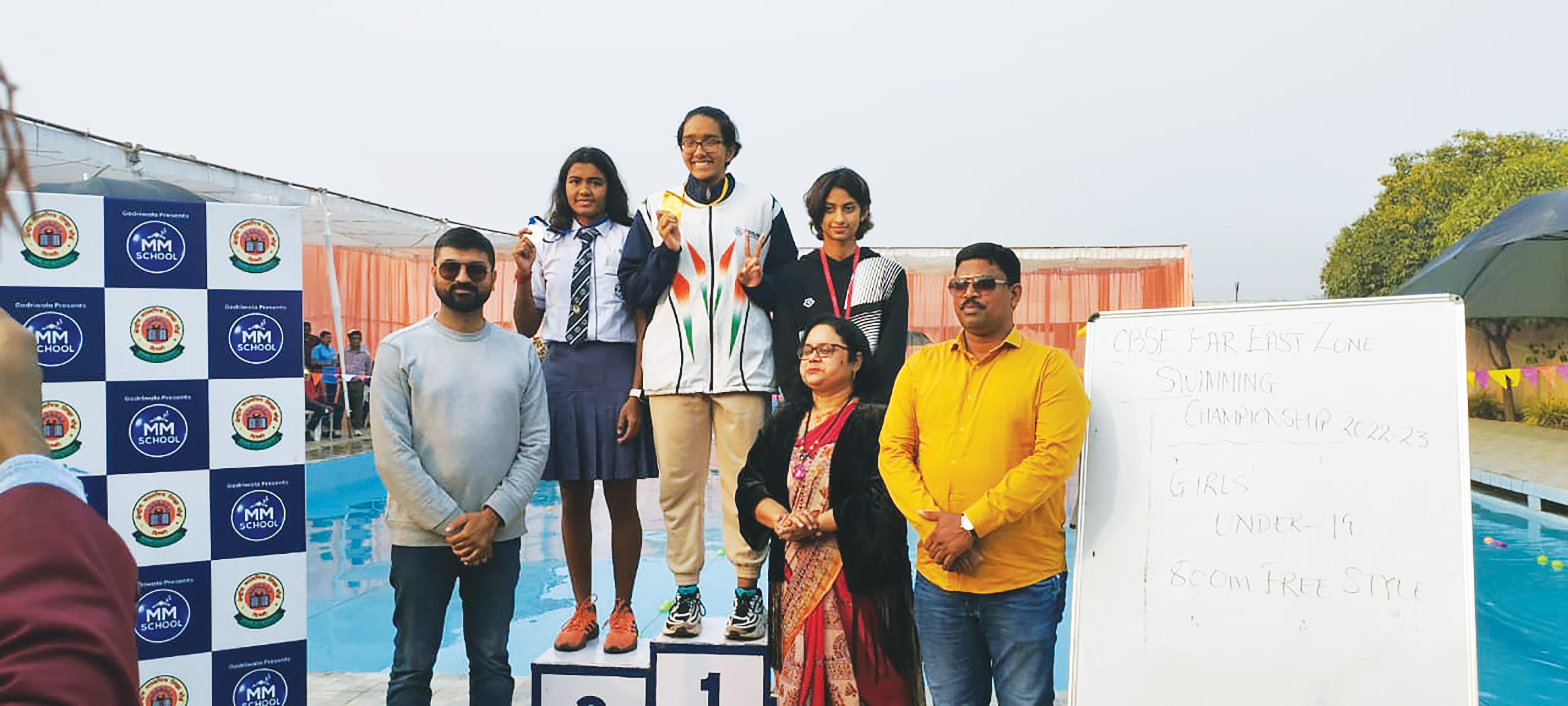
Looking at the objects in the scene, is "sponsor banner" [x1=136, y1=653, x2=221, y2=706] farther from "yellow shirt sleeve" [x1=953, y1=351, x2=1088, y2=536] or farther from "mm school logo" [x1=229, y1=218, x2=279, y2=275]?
"yellow shirt sleeve" [x1=953, y1=351, x2=1088, y2=536]

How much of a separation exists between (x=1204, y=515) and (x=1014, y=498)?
1.39 ft

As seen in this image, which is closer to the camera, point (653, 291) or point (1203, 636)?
point (1203, 636)

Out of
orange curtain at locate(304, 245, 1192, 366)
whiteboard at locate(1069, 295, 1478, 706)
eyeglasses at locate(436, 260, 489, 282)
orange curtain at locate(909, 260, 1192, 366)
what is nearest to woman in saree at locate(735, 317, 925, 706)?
whiteboard at locate(1069, 295, 1478, 706)

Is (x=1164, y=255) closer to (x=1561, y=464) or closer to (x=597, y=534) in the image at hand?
(x=1561, y=464)

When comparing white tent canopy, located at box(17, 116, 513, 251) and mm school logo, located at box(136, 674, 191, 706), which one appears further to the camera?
white tent canopy, located at box(17, 116, 513, 251)

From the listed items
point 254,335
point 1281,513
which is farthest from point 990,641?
point 254,335

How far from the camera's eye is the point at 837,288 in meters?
2.80

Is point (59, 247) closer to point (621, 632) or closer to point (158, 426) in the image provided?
point (158, 426)

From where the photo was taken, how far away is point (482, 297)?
8.35 feet

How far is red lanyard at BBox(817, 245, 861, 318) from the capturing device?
2764 millimetres

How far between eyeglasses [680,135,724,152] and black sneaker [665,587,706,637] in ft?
4.41

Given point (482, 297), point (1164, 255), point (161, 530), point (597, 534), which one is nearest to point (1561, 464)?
point (1164, 255)

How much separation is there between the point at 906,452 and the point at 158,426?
1947 millimetres

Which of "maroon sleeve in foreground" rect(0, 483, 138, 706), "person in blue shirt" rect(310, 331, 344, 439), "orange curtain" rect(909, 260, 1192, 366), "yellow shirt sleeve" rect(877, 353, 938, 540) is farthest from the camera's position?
"orange curtain" rect(909, 260, 1192, 366)
